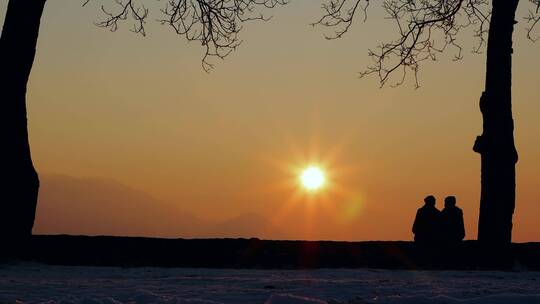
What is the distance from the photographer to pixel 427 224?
1822 centimetres

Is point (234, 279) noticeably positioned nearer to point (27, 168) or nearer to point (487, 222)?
point (27, 168)

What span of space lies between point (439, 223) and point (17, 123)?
25.2 ft

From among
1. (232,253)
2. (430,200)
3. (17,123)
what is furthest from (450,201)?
(17,123)

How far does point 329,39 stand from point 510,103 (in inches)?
154

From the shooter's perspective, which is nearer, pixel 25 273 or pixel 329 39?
pixel 25 273

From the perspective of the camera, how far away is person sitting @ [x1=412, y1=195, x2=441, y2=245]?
18.1 metres

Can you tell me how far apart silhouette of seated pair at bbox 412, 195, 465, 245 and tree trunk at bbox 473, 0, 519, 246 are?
597 mm

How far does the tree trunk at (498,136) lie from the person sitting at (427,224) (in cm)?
86

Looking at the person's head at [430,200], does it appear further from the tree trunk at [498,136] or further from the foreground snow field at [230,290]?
the foreground snow field at [230,290]

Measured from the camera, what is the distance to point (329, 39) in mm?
19703

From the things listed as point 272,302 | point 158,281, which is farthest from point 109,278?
point 272,302

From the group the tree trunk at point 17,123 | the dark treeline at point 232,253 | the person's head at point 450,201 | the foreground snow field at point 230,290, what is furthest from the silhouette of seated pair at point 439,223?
the tree trunk at point 17,123

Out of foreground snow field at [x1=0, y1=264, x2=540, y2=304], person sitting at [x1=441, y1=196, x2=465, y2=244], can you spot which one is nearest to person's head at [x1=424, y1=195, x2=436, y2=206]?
person sitting at [x1=441, y1=196, x2=465, y2=244]

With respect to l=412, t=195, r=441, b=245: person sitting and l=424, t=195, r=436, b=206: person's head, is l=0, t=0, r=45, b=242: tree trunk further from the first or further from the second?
l=424, t=195, r=436, b=206: person's head
